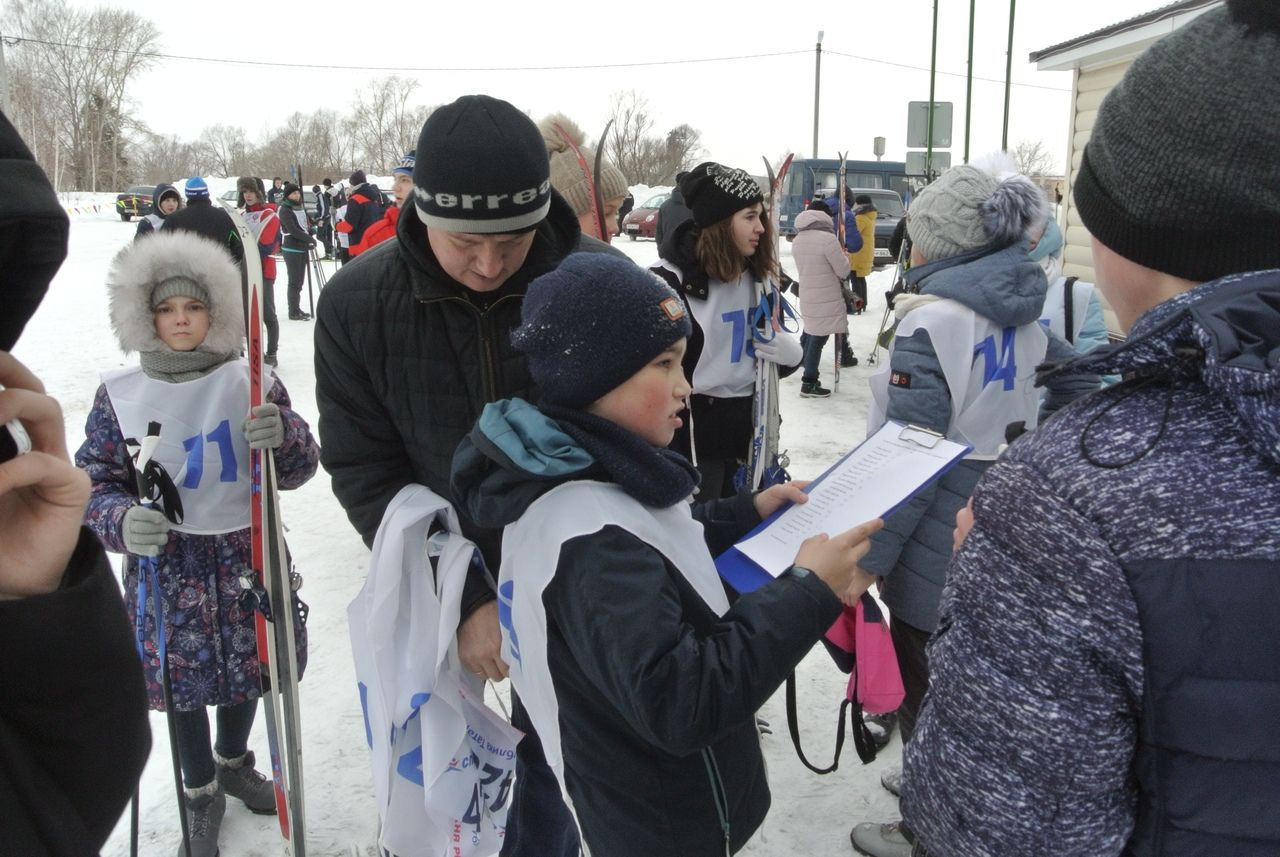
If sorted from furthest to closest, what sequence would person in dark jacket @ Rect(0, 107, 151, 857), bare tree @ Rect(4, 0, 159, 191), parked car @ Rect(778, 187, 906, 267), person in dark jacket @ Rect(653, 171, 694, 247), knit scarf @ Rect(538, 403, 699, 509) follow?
bare tree @ Rect(4, 0, 159, 191) < parked car @ Rect(778, 187, 906, 267) < person in dark jacket @ Rect(653, 171, 694, 247) < knit scarf @ Rect(538, 403, 699, 509) < person in dark jacket @ Rect(0, 107, 151, 857)

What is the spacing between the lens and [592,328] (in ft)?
5.13

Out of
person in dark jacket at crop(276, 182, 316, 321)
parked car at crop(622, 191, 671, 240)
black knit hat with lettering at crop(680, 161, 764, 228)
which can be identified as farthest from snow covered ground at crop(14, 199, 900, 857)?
parked car at crop(622, 191, 671, 240)

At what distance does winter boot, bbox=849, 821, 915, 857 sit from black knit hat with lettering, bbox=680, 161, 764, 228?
2.22m

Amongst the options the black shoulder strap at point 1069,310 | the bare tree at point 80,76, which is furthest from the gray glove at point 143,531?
the bare tree at point 80,76

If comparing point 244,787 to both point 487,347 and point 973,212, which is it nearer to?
point 487,347

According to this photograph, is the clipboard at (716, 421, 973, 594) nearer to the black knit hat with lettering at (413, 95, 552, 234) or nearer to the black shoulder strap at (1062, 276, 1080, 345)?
the black knit hat with lettering at (413, 95, 552, 234)

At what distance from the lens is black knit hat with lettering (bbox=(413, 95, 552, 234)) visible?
6.15 ft

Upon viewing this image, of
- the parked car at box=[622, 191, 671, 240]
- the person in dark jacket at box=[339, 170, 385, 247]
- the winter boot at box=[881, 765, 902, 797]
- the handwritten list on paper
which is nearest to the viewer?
the handwritten list on paper

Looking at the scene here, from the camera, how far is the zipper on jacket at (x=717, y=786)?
1.55 m

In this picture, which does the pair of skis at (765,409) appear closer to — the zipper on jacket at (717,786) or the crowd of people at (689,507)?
the crowd of people at (689,507)

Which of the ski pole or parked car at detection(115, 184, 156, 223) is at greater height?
parked car at detection(115, 184, 156, 223)

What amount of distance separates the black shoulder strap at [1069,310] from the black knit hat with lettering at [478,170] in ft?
6.90

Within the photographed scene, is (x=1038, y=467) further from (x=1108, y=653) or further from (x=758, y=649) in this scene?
(x=758, y=649)

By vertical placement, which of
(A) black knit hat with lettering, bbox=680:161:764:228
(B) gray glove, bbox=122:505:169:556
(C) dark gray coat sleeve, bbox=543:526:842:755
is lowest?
(B) gray glove, bbox=122:505:169:556
